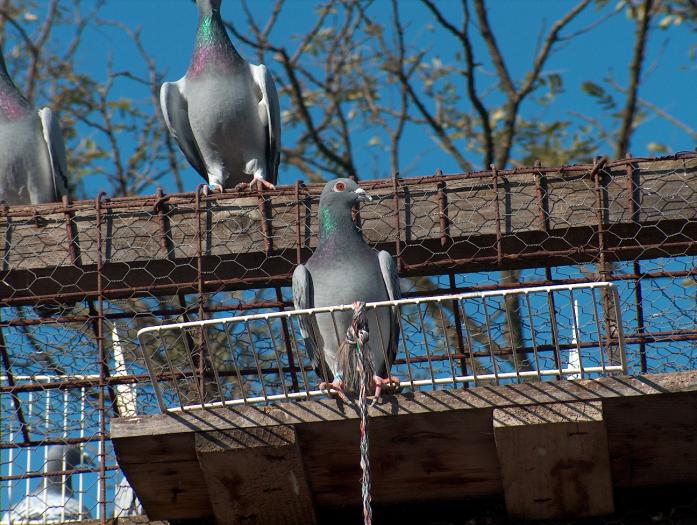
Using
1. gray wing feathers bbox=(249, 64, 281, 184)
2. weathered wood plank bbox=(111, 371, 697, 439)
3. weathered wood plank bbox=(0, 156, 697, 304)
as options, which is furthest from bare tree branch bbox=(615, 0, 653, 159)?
weathered wood plank bbox=(111, 371, 697, 439)

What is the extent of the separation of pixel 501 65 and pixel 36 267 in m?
7.62

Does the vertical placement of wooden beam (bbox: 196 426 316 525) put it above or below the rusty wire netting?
below

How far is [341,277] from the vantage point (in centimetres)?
580

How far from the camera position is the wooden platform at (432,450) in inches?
179

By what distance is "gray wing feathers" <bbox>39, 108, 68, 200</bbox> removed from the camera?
827 cm

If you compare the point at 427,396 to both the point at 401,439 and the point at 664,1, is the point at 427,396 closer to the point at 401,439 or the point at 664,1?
the point at 401,439

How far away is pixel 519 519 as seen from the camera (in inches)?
196

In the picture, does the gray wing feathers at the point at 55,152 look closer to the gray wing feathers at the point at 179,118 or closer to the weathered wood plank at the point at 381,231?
the gray wing feathers at the point at 179,118

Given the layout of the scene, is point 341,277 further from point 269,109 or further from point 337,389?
point 269,109

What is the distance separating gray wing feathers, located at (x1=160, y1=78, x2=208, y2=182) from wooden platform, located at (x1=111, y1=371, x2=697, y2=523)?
353 centimetres

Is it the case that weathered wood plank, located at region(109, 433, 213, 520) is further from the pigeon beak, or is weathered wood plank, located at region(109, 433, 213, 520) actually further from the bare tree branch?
the bare tree branch

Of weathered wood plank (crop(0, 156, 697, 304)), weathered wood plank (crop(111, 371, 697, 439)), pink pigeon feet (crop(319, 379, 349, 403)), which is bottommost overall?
weathered wood plank (crop(111, 371, 697, 439))

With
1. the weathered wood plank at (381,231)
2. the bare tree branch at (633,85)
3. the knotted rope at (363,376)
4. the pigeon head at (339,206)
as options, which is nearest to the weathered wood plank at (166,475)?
the knotted rope at (363,376)

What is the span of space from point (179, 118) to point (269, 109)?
57cm
